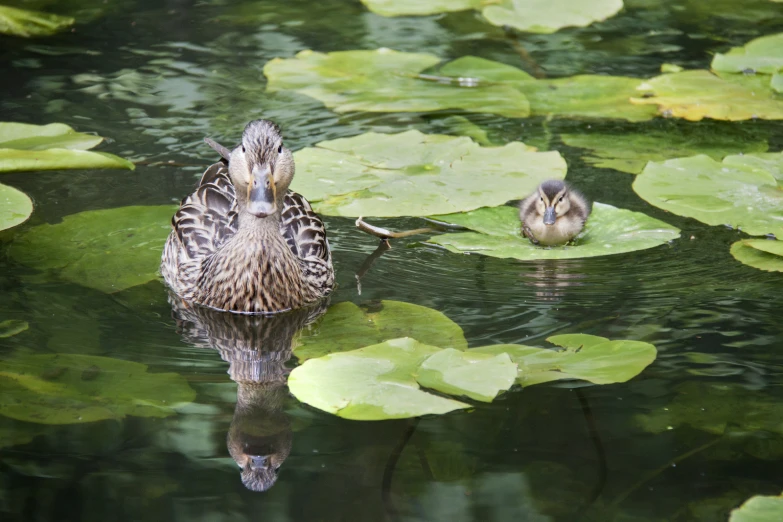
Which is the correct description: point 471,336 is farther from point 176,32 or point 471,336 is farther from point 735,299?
point 176,32

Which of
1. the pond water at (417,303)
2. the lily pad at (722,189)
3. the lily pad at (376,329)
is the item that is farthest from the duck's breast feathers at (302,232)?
the lily pad at (722,189)

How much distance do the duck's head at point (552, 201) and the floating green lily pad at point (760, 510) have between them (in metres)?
2.37

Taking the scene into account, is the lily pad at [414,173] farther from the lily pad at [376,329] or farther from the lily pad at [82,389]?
the lily pad at [82,389]

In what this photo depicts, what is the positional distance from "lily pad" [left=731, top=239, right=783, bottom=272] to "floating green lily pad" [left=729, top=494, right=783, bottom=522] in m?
2.10

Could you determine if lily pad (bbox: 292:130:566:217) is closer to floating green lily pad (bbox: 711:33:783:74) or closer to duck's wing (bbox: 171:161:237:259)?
duck's wing (bbox: 171:161:237:259)

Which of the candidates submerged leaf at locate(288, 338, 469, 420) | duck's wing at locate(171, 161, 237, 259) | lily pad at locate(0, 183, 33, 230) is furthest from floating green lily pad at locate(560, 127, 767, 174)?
lily pad at locate(0, 183, 33, 230)

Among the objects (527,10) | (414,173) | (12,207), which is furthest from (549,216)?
(527,10)

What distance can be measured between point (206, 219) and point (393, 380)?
2.01m

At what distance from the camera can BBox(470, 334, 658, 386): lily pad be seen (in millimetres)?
4164

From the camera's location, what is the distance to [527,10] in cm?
904

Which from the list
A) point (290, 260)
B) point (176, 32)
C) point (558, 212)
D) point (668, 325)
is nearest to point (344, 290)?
point (290, 260)

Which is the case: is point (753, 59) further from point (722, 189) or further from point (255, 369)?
point (255, 369)

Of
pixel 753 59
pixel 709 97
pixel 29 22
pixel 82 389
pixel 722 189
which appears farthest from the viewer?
pixel 29 22

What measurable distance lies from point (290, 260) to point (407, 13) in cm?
475
